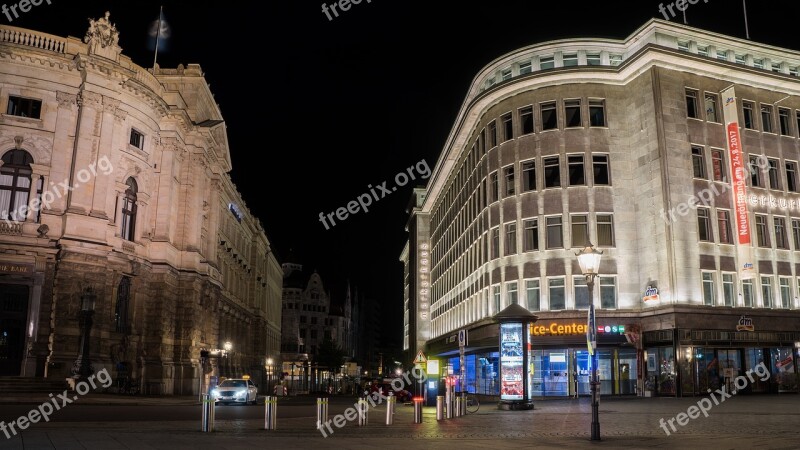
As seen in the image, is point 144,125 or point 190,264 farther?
point 190,264

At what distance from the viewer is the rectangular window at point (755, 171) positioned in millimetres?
42812

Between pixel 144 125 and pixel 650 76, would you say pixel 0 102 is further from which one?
pixel 650 76

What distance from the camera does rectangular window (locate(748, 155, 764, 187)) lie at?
42812 mm

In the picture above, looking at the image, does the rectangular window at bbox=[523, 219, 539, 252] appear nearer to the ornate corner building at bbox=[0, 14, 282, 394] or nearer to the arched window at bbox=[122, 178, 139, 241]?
the ornate corner building at bbox=[0, 14, 282, 394]

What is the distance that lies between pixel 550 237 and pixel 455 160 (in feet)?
73.3

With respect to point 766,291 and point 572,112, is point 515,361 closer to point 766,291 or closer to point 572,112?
point 572,112

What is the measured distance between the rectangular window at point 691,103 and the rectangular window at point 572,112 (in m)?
6.76

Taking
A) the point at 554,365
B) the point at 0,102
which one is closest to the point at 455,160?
the point at 554,365

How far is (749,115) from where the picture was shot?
1730 inches

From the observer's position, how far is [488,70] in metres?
49.5

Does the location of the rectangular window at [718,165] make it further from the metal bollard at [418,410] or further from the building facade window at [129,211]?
the building facade window at [129,211]

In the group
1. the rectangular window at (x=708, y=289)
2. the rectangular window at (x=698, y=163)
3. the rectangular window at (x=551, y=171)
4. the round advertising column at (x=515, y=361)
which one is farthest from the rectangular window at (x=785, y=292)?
the round advertising column at (x=515, y=361)

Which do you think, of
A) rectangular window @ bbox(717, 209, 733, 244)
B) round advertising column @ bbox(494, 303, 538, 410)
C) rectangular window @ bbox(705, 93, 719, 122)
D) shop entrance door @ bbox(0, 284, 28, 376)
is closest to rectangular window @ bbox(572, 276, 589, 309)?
rectangular window @ bbox(717, 209, 733, 244)

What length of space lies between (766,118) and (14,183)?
48.8 meters
